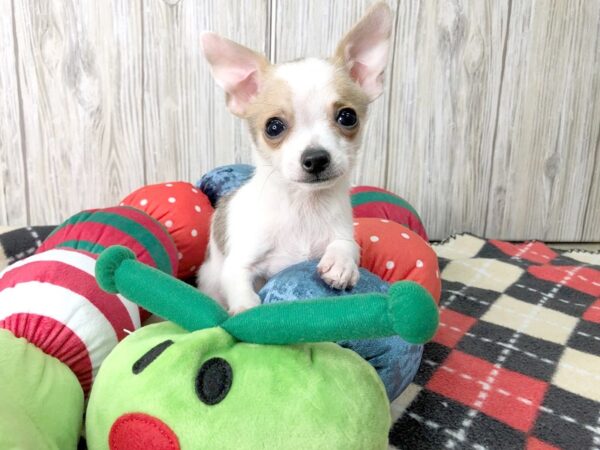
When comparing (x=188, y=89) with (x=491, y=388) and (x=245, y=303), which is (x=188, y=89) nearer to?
(x=245, y=303)

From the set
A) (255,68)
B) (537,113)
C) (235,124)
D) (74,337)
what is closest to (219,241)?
(255,68)

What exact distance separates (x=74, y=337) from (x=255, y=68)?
97 centimetres

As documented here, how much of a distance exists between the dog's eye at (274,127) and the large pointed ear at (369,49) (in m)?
0.31

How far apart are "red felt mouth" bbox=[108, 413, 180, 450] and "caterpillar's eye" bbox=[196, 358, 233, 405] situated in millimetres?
71

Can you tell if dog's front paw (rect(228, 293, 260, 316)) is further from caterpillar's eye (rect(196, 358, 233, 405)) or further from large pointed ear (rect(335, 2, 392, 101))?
large pointed ear (rect(335, 2, 392, 101))

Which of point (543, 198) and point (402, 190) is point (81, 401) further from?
point (543, 198)

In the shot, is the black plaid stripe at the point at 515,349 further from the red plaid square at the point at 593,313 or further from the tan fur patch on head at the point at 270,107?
the tan fur patch on head at the point at 270,107

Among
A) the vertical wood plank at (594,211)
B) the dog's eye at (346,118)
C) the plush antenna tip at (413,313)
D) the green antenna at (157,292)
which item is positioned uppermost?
the dog's eye at (346,118)

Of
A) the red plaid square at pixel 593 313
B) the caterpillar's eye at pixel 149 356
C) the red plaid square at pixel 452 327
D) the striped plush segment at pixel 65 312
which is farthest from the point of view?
the red plaid square at pixel 593 313

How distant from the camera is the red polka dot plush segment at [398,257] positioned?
5.62 feet

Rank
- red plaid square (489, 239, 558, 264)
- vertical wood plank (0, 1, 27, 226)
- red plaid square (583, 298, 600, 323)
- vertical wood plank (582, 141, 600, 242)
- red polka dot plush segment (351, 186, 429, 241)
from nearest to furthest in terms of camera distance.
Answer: red plaid square (583, 298, 600, 323), red polka dot plush segment (351, 186, 429, 241), vertical wood plank (0, 1, 27, 226), red plaid square (489, 239, 558, 264), vertical wood plank (582, 141, 600, 242)

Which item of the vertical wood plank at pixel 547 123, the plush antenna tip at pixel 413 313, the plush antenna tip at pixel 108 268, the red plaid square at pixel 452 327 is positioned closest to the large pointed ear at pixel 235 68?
the plush antenna tip at pixel 108 268

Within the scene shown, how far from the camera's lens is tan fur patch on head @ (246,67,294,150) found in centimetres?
152

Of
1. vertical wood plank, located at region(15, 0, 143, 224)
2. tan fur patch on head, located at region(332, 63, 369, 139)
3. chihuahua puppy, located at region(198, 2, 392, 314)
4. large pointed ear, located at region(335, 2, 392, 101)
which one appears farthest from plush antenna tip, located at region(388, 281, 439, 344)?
vertical wood plank, located at region(15, 0, 143, 224)
